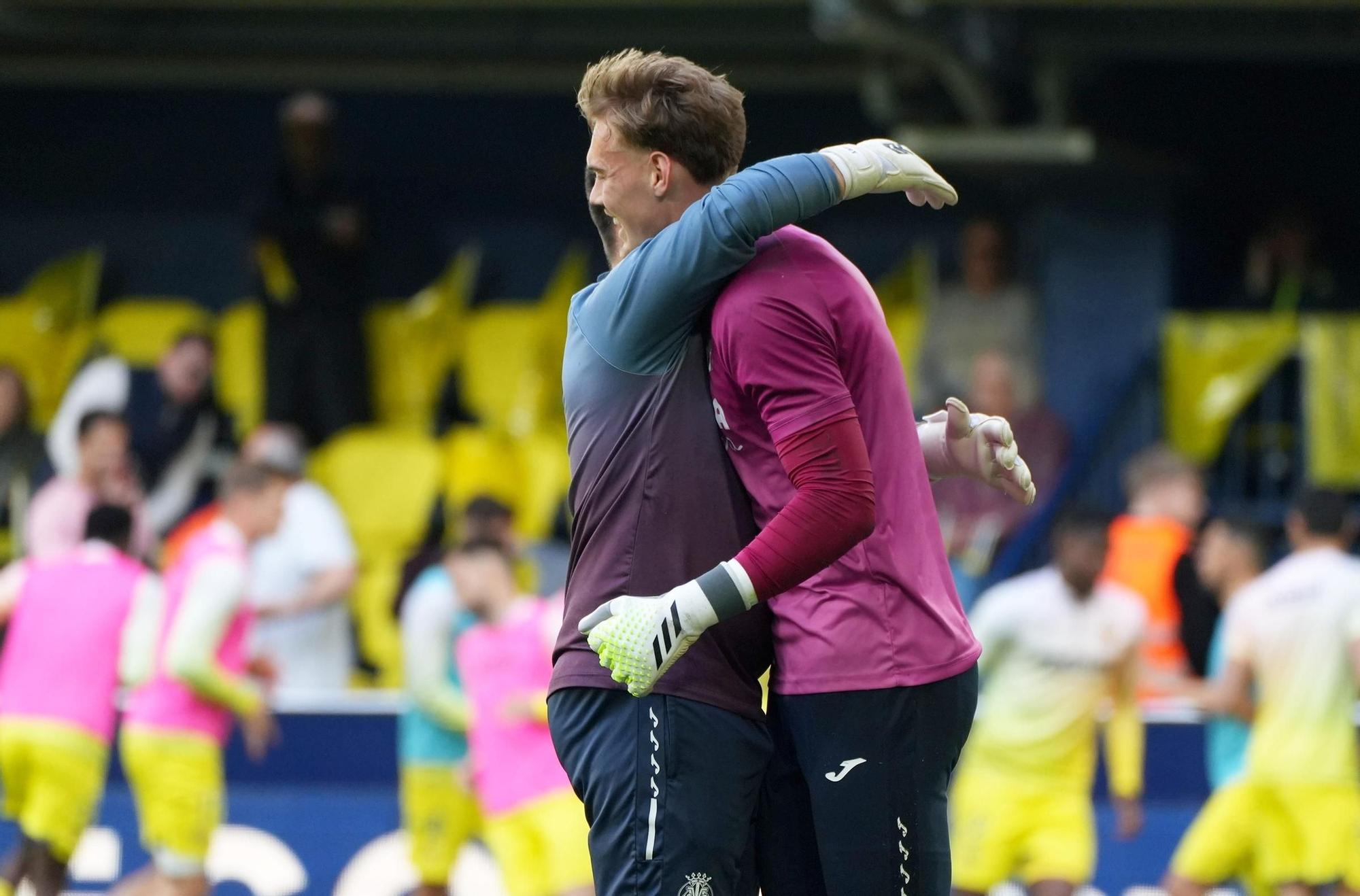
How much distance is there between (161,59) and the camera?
36.1ft

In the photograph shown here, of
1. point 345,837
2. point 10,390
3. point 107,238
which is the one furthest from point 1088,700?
point 107,238

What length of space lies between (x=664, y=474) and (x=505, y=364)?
7.85 meters

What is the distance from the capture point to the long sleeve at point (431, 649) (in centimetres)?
754

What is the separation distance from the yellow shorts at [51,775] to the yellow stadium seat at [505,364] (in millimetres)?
3626

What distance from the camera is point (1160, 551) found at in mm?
8383

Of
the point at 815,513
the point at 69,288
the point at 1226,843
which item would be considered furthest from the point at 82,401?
the point at 815,513

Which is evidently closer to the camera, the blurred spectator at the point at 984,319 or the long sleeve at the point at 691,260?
the long sleeve at the point at 691,260

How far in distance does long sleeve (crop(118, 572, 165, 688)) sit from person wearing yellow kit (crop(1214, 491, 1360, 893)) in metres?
3.84

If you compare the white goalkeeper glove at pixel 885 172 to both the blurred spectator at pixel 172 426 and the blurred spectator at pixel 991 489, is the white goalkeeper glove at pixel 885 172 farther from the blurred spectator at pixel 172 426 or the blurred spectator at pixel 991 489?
the blurred spectator at pixel 172 426

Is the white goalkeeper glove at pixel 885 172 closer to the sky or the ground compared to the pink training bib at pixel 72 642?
closer to the sky

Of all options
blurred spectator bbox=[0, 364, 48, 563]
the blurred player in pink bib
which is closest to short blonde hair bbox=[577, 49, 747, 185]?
the blurred player in pink bib

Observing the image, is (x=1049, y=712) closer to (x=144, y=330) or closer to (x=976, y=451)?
(x=976, y=451)

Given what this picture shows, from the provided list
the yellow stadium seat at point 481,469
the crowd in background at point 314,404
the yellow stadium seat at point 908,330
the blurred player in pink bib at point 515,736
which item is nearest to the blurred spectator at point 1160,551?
the crowd in background at point 314,404

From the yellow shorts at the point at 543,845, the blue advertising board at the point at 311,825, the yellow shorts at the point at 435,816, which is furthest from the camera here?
the blue advertising board at the point at 311,825
